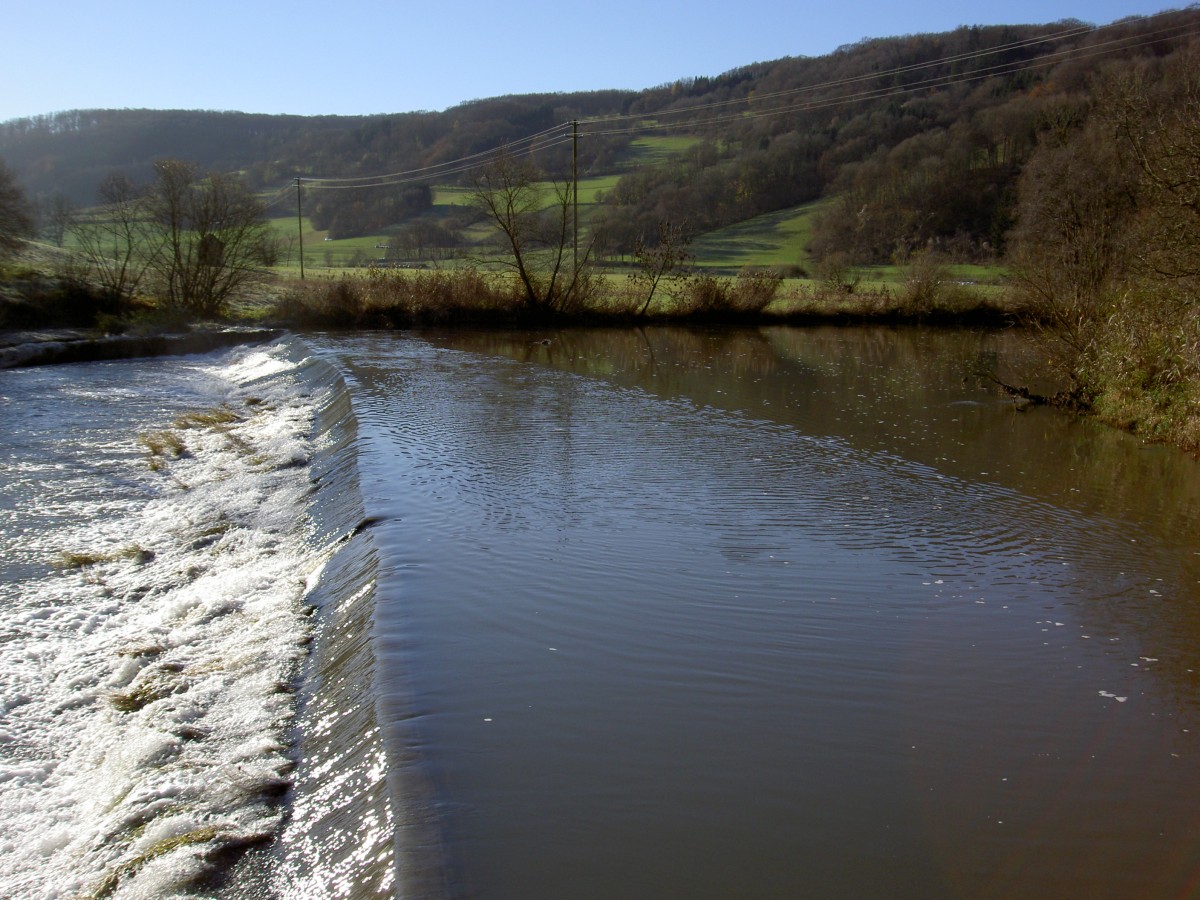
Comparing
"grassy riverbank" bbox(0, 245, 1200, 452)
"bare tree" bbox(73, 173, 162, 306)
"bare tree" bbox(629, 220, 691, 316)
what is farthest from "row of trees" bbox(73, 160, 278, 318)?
"bare tree" bbox(629, 220, 691, 316)

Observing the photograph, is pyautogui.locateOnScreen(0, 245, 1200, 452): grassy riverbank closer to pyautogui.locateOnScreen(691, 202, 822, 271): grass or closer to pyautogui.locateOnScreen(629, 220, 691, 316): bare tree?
pyautogui.locateOnScreen(629, 220, 691, 316): bare tree

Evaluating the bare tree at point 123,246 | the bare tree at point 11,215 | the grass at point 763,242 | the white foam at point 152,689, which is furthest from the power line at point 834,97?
the white foam at point 152,689

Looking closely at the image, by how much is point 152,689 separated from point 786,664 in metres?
4.15

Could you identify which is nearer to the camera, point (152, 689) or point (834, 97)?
point (152, 689)

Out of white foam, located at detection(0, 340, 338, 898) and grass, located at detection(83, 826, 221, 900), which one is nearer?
grass, located at detection(83, 826, 221, 900)

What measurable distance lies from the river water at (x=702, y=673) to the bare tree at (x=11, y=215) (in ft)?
52.5

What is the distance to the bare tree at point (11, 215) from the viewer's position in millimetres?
25469

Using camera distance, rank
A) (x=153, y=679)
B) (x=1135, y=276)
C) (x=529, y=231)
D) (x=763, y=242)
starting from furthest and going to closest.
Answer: (x=763, y=242) → (x=529, y=231) → (x=1135, y=276) → (x=153, y=679)

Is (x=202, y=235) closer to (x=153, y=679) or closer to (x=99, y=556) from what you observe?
(x=99, y=556)

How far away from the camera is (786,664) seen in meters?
5.93

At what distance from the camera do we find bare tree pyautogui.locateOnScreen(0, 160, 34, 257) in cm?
2547

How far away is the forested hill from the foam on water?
35.7m

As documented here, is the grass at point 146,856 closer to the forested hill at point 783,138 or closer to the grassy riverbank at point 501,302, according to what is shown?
the grassy riverbank at point 501,302

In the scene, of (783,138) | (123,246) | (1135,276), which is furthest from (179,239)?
(783,138)
